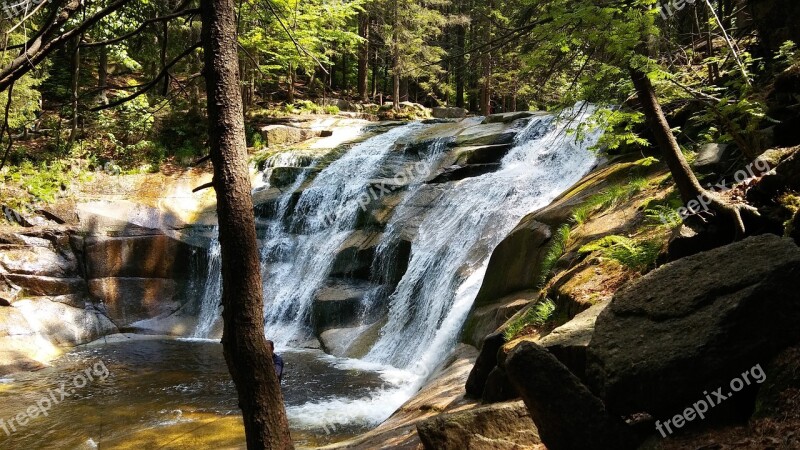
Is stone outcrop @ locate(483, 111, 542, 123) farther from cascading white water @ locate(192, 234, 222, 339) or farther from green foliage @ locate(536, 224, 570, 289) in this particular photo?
green foliage @ locate(536, 224, 570, 289)

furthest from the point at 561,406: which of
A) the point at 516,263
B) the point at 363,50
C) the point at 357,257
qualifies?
the point at 363,50

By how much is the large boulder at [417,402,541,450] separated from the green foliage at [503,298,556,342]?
73.9 inches

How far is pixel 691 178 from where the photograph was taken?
221 inches

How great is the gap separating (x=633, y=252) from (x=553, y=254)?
2.36 metres

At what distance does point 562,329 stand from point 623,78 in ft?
10.3

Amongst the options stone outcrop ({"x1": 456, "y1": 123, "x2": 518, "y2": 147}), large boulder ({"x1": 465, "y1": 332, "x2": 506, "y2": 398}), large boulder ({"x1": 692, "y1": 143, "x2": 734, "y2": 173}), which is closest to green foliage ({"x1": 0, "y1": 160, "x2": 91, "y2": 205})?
stone outcrop ({"x1": 456, "y1": 123, "x2": 518, "y2": 147})

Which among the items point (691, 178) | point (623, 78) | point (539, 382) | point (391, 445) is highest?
point (623, 78)

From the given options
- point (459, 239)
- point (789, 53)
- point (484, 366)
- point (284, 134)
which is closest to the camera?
point (484, 366)

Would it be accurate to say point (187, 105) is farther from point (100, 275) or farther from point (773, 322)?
point (773, 322)

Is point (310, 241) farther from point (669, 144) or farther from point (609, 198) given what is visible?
point (669, 144)

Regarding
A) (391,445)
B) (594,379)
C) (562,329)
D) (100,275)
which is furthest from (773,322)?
(100,275)

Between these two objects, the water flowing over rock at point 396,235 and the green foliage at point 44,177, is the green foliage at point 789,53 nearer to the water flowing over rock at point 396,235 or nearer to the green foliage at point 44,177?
the water flowing over rock at point 396,235

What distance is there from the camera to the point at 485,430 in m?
4.25

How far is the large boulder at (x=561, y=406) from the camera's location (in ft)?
11.5
